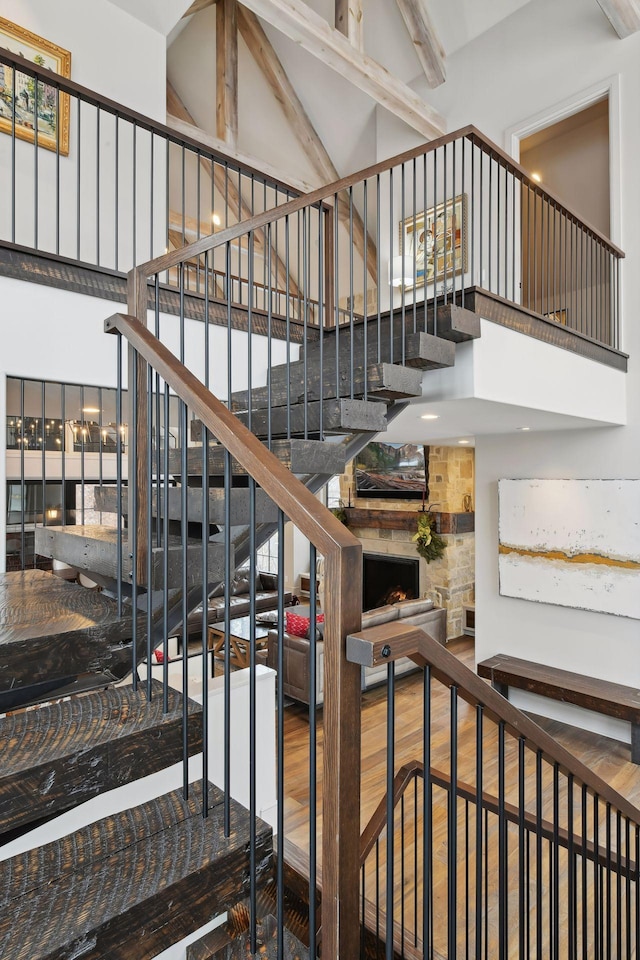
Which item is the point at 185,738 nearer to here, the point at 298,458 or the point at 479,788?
the point at 479,788

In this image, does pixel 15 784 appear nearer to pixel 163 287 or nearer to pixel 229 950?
pixel 229 950

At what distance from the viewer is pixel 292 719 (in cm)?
478

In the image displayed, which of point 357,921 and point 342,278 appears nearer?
point 357,921

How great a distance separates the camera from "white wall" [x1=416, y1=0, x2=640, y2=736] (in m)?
4.08

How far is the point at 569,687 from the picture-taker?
411 cm

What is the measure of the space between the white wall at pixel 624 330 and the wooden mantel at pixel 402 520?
1.97 meters

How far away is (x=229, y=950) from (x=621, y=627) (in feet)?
12.8

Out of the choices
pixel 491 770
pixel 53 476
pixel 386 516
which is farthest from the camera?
pixel 386 516

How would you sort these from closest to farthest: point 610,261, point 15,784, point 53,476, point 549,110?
1. point 15,784
2. point 610,261
3. point 549,110
4. point 53,476

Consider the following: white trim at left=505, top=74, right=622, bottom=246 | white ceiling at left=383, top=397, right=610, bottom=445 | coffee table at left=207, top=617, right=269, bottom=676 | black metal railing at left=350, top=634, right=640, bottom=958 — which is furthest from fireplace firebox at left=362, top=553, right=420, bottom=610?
white trim at left=505, top=74, right=622, bottom=246

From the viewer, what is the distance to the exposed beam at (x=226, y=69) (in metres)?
6.03

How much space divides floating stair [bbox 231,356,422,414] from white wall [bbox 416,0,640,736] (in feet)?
8.03

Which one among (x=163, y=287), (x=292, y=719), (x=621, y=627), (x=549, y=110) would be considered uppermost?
(x=549, y=110)

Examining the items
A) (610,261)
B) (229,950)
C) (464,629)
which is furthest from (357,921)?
(464,629)
